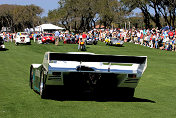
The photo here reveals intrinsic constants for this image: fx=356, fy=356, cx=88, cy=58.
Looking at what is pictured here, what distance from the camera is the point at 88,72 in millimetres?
8570

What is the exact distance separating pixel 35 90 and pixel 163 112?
4172 millimetres

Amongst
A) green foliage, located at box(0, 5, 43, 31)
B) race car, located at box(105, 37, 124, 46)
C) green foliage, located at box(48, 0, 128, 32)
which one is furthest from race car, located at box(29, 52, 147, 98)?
green foliage, located at box(0, 5, 43, 31)

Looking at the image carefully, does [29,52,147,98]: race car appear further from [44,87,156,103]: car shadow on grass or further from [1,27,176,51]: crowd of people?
[1,27,176,51]: crowd of people

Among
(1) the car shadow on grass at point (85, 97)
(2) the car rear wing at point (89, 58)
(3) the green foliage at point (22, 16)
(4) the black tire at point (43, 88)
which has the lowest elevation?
(1) the car shadow on grass at point (85, 97)

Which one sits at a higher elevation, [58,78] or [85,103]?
[58,78]

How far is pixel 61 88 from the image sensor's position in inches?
349

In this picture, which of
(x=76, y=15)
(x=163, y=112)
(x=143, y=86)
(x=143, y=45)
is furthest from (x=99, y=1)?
(x=163, y=112)

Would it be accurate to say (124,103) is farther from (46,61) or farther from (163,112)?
(46,61)

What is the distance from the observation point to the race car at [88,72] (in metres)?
8.45

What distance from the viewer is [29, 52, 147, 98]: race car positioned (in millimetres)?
8453

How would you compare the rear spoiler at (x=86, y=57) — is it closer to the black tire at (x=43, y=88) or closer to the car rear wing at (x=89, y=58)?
the car rear wing at (x=89, y=58)

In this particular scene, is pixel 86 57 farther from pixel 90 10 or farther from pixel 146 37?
pixel 90 10

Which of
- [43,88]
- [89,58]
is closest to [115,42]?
[43,88]

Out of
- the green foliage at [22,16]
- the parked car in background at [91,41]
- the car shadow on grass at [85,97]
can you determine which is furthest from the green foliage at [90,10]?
the car shadow on grass at [85,97]
